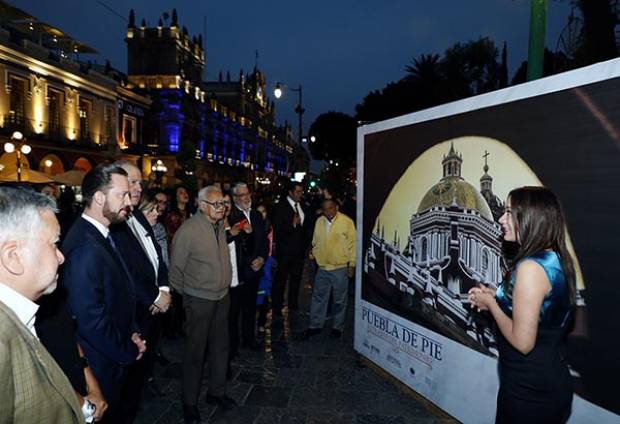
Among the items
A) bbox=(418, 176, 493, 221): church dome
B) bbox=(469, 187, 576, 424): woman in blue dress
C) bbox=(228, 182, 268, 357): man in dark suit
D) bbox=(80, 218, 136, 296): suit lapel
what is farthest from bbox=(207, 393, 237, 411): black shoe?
bbox=(469, 187, 576, 424): woman in blue dress

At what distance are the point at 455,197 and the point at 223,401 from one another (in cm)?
284

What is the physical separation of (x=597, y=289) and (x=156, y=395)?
12.9 ft

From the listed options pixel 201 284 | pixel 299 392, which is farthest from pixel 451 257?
pixel 201 284

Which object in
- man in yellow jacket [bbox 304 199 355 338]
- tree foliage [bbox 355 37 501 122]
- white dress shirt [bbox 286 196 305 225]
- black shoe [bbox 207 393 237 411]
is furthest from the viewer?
tree foliage [bbox 355 37 501 122]

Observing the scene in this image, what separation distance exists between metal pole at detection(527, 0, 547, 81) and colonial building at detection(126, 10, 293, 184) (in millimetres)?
38442

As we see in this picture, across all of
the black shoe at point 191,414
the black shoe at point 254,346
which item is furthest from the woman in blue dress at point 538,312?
the black shoe at point 254,346

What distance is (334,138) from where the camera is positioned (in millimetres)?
38000

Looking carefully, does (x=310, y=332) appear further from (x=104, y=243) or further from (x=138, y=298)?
(x=104, y=243)

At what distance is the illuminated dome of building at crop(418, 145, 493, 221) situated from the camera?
352 centimetres

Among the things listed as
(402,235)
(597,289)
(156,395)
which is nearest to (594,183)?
(597,289)

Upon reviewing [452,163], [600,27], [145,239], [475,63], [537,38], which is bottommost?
[145,239]

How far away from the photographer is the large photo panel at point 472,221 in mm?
2623

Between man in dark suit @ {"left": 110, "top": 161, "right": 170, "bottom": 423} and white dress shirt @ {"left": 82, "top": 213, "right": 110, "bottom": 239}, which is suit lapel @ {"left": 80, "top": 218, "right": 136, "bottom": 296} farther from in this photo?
man in dark suit @ {"left": 110, "top": 161, "right": 170, "bottom": 423}

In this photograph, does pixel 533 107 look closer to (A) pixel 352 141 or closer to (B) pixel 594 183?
(B) pixel 594 183
